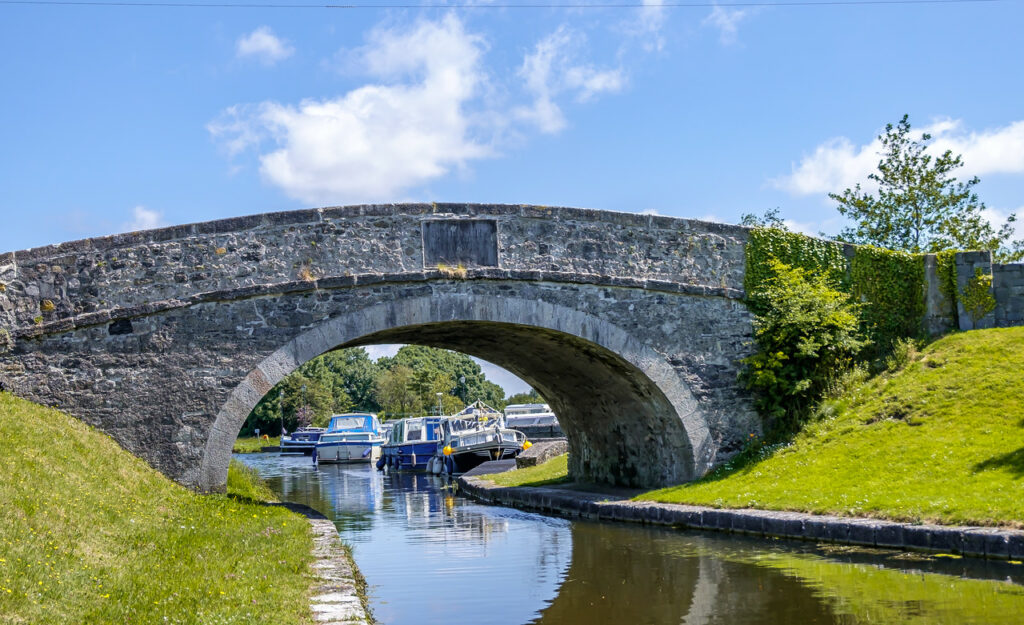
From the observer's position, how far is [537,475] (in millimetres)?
19875

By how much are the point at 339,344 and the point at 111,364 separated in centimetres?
294

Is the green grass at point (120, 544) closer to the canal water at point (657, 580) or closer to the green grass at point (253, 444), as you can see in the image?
the canal water at point (657, 580)

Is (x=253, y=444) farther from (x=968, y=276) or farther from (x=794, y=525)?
(x=794, y=525)

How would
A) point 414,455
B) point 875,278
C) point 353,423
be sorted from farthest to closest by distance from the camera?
point 353,423 → point 414,455 → point 875,278

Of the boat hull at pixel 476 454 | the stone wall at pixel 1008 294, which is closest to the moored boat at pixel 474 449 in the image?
the boat hull at pixel 476 454

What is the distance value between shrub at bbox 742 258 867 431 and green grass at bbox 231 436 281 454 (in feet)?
167

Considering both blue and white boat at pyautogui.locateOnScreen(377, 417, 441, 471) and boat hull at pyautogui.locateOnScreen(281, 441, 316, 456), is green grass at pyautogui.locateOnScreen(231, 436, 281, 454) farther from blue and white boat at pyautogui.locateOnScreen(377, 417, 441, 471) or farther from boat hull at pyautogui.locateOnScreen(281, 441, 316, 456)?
blue and white boat at pyautogui.locateOnScreen(377, 417, 441, 471)

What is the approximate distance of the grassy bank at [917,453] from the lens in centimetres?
996

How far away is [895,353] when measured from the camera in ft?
49.1

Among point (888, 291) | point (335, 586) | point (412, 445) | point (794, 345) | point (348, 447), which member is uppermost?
point (888, 291)

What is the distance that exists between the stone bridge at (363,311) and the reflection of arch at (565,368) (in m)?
0.03

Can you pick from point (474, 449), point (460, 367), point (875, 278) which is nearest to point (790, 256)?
point (875, 278)

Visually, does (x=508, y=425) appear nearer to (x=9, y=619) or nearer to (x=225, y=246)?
(x=225, y=246)

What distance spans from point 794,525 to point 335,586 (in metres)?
5.48
